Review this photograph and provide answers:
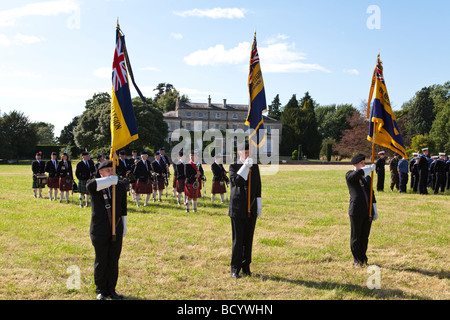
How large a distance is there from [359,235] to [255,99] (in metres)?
3.37

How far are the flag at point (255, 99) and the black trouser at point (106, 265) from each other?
10.2 feet

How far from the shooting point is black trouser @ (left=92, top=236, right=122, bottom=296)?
18.0 feet

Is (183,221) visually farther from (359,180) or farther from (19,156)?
(19,156)

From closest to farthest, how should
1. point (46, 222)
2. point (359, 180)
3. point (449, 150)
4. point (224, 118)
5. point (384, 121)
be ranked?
1. point (359, 180)
2. point (384, 121)
3. point (46, 222)
4. point (449, 150)
5. point (224, 118)

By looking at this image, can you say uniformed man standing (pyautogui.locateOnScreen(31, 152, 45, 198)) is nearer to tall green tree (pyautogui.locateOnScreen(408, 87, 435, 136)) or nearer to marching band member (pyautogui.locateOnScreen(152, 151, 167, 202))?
marching band member (pyautogui.locateOnScreen(152, 151, 167, 202))

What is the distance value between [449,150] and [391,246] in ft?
207

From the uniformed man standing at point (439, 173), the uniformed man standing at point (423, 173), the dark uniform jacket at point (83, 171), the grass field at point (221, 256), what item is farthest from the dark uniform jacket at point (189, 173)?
the uniformed man standing at point (439, 173)

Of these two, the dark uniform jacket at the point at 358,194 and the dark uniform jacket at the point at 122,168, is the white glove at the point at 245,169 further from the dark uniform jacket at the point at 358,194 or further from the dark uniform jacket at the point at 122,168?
the dark uniform jacket at the point at 122,168

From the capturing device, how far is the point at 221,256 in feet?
26.1

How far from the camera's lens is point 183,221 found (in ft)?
38.5

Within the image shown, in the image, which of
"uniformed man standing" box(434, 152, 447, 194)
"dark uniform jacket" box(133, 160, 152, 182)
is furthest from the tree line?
"uniformed man standing" box(434, 152, 447, 194)

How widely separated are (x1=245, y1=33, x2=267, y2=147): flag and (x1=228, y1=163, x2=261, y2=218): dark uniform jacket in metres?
0.63
